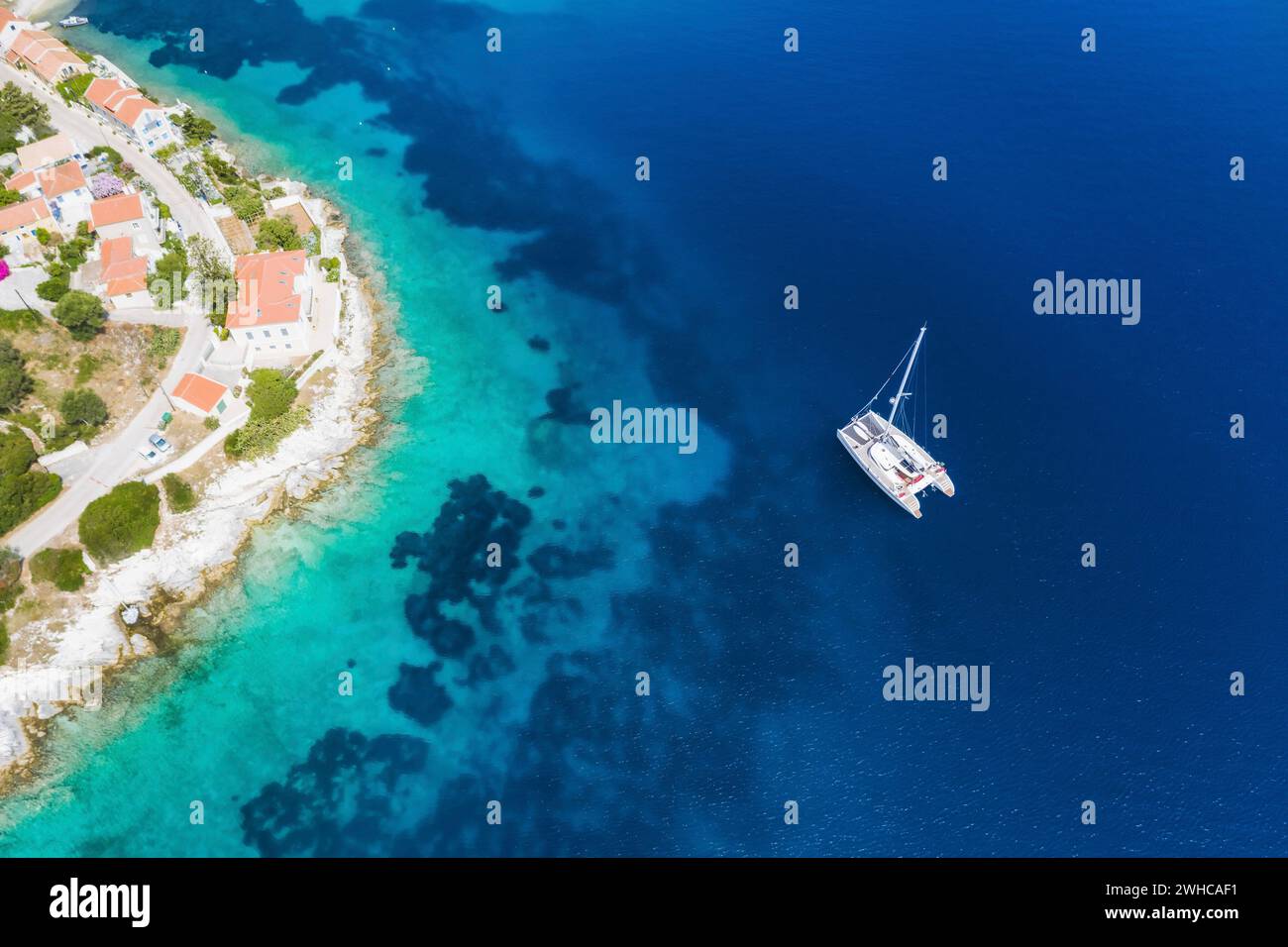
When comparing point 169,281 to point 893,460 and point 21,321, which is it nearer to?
point 21,321

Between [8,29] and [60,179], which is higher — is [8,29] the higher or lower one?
the higher one

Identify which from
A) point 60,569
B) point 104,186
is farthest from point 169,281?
point 60,569

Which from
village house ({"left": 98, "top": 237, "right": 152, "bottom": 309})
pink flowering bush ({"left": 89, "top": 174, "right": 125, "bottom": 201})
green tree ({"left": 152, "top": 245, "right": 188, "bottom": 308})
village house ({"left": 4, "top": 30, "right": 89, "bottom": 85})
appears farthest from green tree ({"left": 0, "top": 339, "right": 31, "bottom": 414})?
village house ({"left": 4, "top": 30, "right": 89, "bottom": 85})

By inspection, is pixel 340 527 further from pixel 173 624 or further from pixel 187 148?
pixel 187 148

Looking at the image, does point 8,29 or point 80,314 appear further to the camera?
→ point 8,29

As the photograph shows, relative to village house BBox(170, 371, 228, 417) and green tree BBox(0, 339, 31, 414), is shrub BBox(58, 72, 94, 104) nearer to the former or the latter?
green tree BBox(0, 339, 31, 414)

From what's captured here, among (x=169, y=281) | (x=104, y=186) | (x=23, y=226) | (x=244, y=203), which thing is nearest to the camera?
(x=169, y=281)
